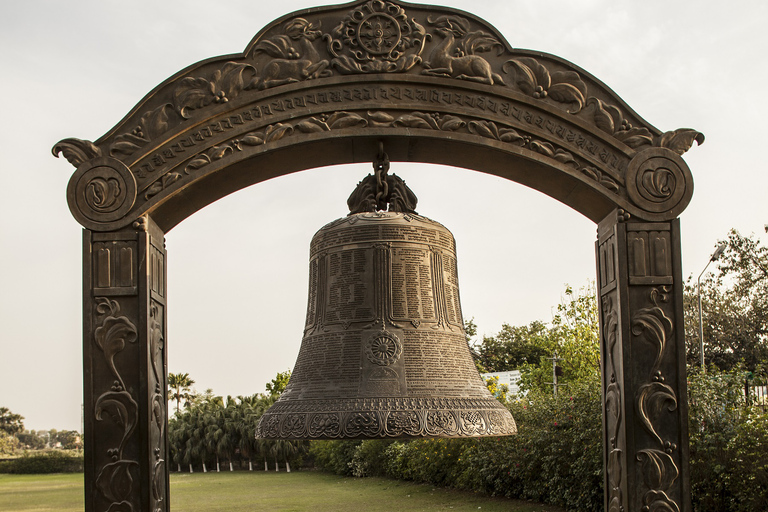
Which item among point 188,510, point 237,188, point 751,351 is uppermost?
point 237,188

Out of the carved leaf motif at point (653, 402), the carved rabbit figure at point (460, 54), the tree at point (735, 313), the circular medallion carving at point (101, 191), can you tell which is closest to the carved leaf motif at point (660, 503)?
the carved leaf motif at point (653, 402)

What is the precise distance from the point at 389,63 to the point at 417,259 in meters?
1.33

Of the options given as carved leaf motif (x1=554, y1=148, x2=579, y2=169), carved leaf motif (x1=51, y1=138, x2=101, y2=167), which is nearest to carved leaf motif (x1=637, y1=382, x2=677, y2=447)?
carved leaf motif (x1=554, y1=148, x2=579, y2=169)

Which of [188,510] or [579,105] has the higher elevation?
[579,105]

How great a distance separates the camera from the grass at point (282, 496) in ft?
51.5

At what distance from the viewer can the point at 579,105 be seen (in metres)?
4.82

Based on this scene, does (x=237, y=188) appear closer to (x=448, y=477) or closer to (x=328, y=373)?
(x=328, y=373)

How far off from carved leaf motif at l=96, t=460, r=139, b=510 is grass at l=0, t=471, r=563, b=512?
10.3 m

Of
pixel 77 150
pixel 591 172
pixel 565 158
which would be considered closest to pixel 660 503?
pixel 591 172

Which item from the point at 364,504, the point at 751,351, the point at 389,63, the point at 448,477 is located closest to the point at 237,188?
the point at 389,63

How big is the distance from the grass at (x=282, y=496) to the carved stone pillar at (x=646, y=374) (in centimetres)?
921

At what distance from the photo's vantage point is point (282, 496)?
19.8 m

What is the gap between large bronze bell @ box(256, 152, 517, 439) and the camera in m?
4.14

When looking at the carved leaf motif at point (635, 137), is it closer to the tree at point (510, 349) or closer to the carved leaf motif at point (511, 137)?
the carved leaf motif at point (511, 137)
